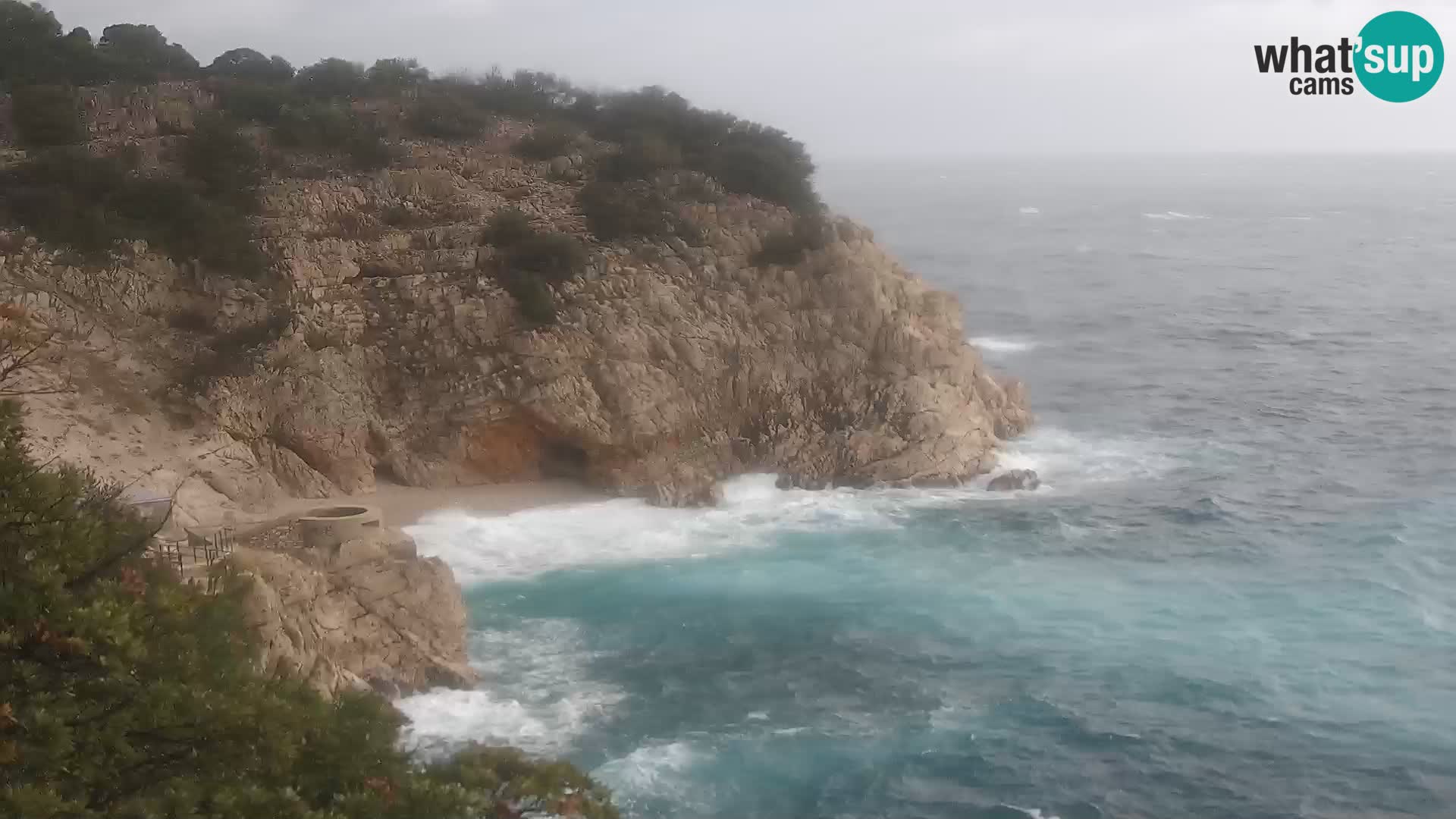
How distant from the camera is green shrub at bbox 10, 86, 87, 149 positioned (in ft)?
92.2

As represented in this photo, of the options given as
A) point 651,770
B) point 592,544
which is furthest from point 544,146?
point 651,770

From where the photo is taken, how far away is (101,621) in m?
7.01

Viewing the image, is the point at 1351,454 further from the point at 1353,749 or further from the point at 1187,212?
the point at 1187,212

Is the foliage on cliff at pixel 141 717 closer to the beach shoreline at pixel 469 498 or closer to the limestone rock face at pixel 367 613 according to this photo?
the limestone rock face at pixel 367 613

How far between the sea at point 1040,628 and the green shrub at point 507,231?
7.35 metres

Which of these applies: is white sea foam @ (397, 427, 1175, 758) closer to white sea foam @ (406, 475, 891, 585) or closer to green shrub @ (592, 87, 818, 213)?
white sea foam @ (406, 475, 891, 585)

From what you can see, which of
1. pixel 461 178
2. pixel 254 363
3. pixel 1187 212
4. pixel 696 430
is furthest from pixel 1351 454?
pixel 1187 212

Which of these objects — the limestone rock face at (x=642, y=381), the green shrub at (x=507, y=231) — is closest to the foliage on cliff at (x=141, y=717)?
the limestone rock face at (x=642, y=381)

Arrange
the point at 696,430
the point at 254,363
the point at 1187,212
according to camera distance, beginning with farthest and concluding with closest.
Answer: the point at 1187,212 → the point at 696,430 → the point at 254,363

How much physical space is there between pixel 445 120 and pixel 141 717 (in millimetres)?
28961

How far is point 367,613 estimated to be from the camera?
17656mm

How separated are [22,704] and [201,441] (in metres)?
19.0

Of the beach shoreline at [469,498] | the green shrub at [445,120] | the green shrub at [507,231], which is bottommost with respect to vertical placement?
the beach shoreline at [469,498]

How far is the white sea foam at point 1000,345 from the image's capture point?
4862cm
